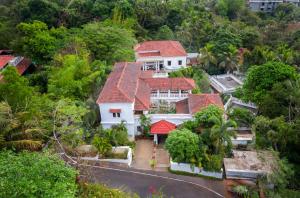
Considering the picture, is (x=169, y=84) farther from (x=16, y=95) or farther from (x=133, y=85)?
(x=16, y=95)

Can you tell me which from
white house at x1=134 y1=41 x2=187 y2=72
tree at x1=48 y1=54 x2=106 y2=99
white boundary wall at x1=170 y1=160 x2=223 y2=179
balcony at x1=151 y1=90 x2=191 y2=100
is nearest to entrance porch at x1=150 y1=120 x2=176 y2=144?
white boundary wall at x1=170 y1=160 x2=223 y2=179

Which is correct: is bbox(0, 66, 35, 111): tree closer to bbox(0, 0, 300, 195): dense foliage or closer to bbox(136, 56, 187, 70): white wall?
bbox(0, 0, 300, 195): dense foliage

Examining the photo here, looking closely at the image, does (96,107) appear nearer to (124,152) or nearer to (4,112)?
(124,152)

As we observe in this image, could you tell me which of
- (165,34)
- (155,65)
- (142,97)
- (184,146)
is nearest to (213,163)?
(184,146)

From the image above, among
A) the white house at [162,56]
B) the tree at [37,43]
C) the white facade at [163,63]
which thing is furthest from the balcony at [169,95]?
the tree at [37,43]

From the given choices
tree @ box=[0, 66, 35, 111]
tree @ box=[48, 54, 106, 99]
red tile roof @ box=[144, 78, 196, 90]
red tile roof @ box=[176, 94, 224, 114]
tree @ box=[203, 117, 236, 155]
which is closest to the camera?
tree @ box=[203, 117, 236, 155]

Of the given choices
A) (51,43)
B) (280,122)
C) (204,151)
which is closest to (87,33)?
(51,43)

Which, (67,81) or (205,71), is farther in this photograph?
(205,71)

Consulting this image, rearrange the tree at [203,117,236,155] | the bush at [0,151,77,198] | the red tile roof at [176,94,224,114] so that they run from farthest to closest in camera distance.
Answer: the red tile roof at [176,94,224,114] < the tree at [203,117,236,155] < the bush at [0,151,77,198]
